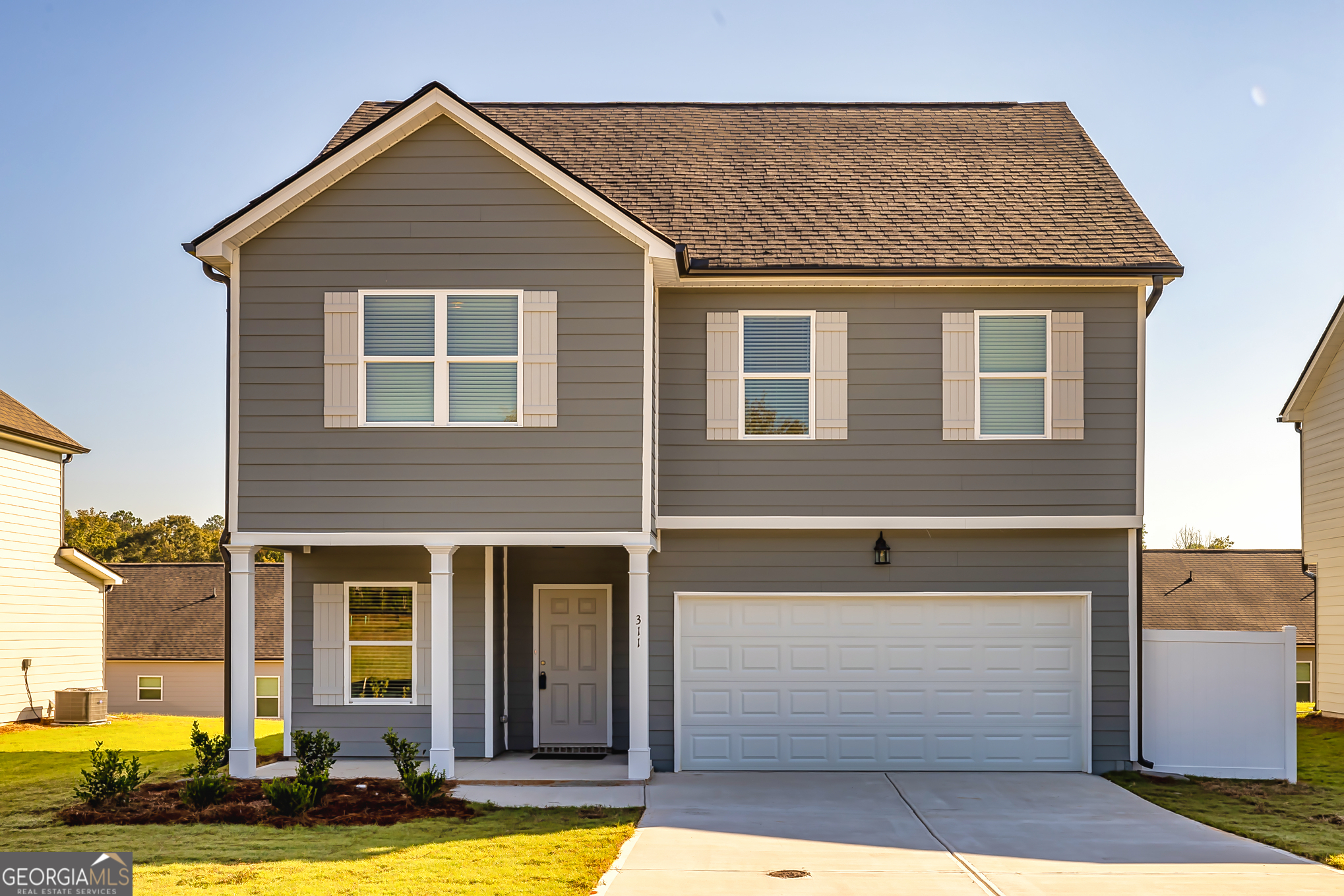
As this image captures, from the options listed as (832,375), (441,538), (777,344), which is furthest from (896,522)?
(441,538)

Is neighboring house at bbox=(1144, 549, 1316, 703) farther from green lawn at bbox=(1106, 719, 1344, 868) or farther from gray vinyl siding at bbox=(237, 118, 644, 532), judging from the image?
gray vinyl siding at bbox=(237, 118, 644, 532)

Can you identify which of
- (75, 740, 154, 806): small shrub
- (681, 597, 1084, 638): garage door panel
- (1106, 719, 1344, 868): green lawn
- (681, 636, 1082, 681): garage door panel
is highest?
(681, 597, 1084, 638): garage door panel

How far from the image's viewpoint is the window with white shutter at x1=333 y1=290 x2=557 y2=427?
12.0m

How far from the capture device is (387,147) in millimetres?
12148

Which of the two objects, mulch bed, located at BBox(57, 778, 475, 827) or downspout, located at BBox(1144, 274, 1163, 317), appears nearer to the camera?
mulch bed, located at BBox(57, 778, 475, 827)

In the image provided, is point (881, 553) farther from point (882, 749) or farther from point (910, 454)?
point (882, 749)

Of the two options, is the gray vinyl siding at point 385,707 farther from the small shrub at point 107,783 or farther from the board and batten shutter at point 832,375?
the board and batten shutter at point 832,375

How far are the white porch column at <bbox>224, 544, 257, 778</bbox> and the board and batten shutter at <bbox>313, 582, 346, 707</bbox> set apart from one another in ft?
4.90

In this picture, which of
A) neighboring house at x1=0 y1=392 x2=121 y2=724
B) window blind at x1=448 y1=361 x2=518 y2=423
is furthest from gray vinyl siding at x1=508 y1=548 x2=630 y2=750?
neighboring house at x1=0 y1=392 x2=121 y2=724

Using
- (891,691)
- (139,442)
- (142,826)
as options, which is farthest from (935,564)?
(139,442)

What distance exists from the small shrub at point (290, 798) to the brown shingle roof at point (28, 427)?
43.1 feet

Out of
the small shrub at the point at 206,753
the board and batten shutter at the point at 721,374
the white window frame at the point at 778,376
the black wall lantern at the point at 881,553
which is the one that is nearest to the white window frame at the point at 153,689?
the small shrub at the point at 206,753

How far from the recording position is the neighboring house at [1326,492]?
19.4m

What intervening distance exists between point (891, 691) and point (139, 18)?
511 inches
